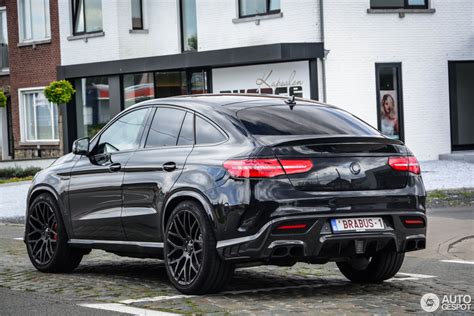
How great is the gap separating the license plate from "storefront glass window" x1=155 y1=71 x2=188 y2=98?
972 inches

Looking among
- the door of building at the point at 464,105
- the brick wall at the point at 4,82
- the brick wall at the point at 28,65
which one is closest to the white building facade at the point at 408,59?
the door of building at the point at 464,105

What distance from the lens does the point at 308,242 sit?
306 inches

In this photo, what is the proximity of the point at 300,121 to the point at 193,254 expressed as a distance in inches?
54.4

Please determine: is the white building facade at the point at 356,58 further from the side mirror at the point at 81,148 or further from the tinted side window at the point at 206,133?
the tinted side window at the point at 206,133

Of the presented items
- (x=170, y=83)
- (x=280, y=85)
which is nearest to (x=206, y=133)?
(x=280, y=85)

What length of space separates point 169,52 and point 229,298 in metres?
25.4

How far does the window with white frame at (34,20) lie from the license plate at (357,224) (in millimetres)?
29313

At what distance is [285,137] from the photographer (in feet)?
26.7

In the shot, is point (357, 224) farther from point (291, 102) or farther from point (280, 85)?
point (280, 85)

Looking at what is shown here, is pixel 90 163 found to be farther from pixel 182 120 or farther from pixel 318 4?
pixel 318 4

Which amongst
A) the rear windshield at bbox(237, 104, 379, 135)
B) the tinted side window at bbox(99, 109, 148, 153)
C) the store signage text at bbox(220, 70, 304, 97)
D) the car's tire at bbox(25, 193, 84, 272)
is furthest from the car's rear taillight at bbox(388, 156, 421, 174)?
the store signage text at bbox(220, 70, 304, 97)

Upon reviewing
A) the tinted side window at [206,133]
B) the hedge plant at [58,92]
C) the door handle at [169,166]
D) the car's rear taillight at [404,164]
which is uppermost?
the hedge plant at [58,92]

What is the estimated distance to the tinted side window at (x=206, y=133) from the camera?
844 cm

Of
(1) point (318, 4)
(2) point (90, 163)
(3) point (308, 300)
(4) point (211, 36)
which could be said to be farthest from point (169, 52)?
(3) point (308, 300)
